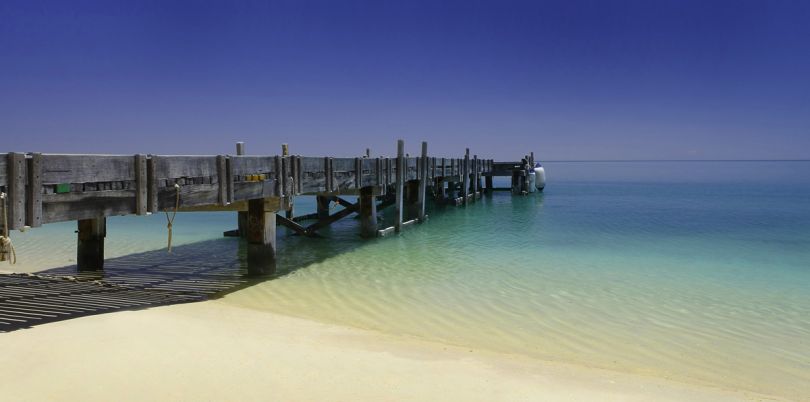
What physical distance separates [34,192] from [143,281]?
4.92 m

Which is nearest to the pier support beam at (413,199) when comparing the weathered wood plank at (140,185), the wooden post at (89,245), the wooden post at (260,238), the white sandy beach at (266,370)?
the wooden post at (260,238)

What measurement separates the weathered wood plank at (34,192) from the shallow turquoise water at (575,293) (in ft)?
11.6

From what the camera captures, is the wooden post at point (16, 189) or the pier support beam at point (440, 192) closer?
the wooden post at point (16, 189)

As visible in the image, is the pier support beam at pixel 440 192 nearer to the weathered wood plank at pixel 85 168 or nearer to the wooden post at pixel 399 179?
the wooden post at pixel 399 179

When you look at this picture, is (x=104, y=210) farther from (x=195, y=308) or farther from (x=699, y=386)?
(x=699, y=386)

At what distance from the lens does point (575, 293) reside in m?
10.6

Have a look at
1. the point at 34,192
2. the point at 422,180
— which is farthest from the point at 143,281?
the point at 422,180

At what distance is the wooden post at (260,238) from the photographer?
1126 cm

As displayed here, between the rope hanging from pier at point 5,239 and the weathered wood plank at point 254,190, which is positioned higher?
the weathered wood plank at point 254,190

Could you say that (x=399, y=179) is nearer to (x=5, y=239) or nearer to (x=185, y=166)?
(x=185, y=166)

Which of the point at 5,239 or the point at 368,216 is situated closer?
the point at 5,239

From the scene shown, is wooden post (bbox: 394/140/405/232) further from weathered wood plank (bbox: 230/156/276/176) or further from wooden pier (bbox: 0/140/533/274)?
weathered wood plank (bbox: 230/156/276/176)

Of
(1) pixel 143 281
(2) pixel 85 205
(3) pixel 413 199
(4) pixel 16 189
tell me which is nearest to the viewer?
(4) pixel 16 189

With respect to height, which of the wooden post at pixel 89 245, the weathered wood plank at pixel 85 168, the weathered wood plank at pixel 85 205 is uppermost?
the weathered wood plank at pixel 85 168
